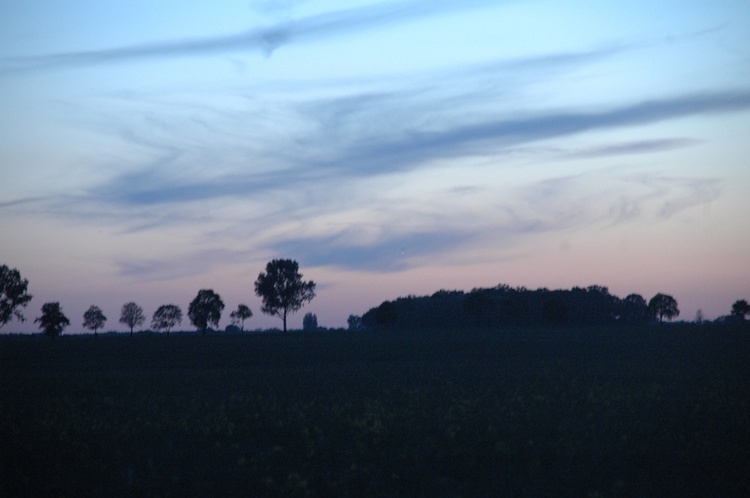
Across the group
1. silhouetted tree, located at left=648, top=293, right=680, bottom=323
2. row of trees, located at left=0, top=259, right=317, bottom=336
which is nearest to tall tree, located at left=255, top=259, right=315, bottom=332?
row of trees, located at left=0, top=259, right=317, bottom=336

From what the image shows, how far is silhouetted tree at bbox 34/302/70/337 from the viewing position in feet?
407

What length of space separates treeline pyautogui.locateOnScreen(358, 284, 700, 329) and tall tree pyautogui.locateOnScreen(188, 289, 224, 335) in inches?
1617

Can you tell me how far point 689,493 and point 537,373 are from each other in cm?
2191

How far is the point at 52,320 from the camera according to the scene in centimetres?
12412

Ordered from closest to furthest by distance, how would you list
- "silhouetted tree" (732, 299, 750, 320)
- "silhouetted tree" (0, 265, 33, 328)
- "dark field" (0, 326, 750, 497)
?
"dark field" (0, 326, 750, 497)
"silhouetted tree" (0, 265, 33, 328)
"silhouetted tree" (732, 299, 750, 320)

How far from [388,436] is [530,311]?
157779 mm

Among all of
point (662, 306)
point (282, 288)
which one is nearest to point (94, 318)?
point (282, 288)

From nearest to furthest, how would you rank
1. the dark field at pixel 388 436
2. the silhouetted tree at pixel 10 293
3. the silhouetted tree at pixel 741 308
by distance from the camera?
the dark field at pixel 388 436 < the silhouetted tree at pixel 10 293 < the silhouetted tree at pixel 741 308

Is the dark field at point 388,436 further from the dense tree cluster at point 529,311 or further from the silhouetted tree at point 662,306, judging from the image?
the silhouetted tree at point 662,306

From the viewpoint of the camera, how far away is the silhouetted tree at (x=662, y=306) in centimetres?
19588

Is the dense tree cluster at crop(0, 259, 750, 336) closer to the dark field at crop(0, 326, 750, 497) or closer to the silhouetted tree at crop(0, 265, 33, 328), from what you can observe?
the silhouetted tree at crop(0, 265, 33, 328)

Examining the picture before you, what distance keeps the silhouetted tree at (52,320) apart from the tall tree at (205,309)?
1584 inches

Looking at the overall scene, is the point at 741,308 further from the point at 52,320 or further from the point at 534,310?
the point at 52,320

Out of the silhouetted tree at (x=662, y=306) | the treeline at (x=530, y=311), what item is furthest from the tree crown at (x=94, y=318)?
the silhouetted tree at (x=662, y=306)
